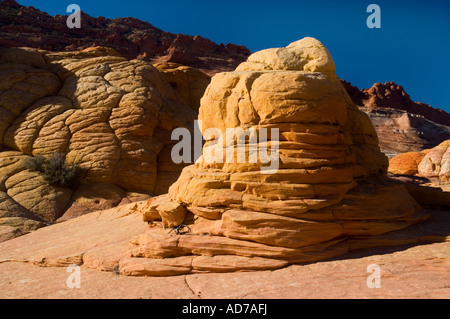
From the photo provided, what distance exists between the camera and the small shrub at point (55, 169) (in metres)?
12.5

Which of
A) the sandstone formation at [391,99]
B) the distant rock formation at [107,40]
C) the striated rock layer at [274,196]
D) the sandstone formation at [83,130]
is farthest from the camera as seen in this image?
the sandstone formation at [391,99]

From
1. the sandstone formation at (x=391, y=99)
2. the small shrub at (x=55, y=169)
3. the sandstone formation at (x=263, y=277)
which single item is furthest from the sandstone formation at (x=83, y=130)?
the sandstone formation at (x=391, y=99)

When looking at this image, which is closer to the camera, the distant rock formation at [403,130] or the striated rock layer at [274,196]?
the striated rock layer at [274,196]

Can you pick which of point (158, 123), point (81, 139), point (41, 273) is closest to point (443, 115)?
point (158, 123)

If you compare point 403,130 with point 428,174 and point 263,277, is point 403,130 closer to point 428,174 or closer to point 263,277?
point 428,174

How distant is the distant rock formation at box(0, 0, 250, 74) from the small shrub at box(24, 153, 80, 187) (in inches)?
1106

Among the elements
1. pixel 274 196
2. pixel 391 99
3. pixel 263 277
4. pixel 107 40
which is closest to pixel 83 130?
pixel 274 196

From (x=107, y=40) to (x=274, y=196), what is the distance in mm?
48449

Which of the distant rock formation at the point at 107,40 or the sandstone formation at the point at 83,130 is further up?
the distant rock formation at the point at 107,40

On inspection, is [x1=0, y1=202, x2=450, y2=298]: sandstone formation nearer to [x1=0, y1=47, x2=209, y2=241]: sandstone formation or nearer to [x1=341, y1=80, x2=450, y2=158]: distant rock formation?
[x1=0, y1=47, x2=209, y2=241]: sandstone formation

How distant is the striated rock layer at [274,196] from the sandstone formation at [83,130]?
7.04 metres

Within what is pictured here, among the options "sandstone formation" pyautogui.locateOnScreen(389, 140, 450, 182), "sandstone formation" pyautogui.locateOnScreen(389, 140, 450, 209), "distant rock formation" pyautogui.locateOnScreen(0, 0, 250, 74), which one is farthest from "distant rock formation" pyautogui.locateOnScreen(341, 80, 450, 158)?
"distant rock formation" pyautogui.locateOnScreen(0, 0, 250, 74)

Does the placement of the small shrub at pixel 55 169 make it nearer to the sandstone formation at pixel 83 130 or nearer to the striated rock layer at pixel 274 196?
the sandstone formation at pixel 83 130

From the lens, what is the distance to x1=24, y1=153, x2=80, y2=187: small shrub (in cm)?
1250
